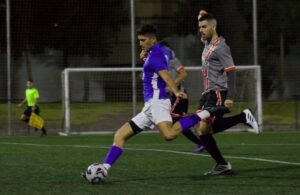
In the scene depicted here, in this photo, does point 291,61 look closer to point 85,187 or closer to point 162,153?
point 162,153

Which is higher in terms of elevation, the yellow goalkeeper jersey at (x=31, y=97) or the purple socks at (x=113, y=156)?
the purple socks at (x=113, y=156)

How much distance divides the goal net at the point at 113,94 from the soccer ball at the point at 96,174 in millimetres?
15454

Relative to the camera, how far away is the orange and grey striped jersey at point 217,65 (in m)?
9.98

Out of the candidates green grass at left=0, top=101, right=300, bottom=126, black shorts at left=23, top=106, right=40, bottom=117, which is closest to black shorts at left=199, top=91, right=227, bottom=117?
green grass at left=0, top=101, right=300, bottom=126

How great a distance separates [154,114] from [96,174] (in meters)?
1.00

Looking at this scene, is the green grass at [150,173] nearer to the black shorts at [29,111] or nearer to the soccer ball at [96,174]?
the soccer ball at [96,174]

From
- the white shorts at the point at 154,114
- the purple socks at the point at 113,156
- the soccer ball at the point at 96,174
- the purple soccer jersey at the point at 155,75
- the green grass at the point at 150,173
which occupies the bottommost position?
the green grass at the point at 150,173

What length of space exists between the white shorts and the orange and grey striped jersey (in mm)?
1061

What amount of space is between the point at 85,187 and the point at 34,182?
0.80 m

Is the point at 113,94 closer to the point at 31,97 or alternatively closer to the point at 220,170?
the point at 31,97

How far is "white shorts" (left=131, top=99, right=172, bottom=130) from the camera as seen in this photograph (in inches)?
362

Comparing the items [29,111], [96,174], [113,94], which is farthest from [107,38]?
[96,174]

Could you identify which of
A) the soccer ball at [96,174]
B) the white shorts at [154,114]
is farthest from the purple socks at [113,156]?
the white shorts at [154,114]

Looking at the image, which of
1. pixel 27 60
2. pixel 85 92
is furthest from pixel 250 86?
pixel 27 60
